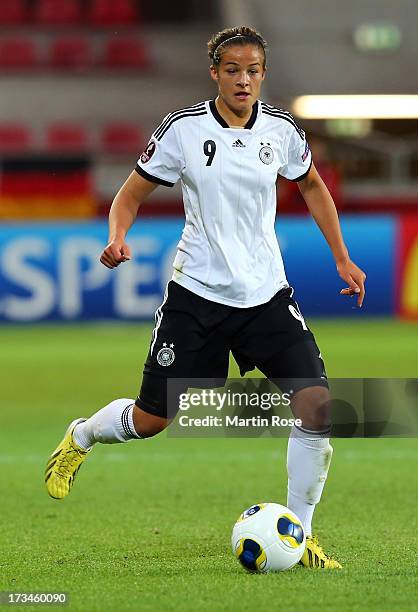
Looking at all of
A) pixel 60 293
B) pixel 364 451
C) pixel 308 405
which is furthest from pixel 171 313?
pixel 60 293

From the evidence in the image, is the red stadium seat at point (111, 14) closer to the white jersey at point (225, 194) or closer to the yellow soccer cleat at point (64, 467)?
the yellow soccer cleat at point (64, 467)

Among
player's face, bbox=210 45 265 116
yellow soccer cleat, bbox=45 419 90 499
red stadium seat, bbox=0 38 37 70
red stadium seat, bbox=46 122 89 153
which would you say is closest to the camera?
player's face, bbox=210 45 265 116

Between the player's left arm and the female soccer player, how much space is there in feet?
0.04

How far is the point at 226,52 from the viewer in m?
4.34

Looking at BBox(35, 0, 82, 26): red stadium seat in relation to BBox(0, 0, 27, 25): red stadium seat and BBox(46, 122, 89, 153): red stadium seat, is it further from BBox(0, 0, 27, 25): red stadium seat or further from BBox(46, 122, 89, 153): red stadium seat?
BBox(46, 122, 89, 153): red stadium seat

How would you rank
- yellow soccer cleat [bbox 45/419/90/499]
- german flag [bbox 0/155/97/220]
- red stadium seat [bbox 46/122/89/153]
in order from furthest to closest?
red stadium seat [bbox 46/122/89/153] → german flag [bbox 0/155/97/220] → yellow soccer cleat [bbox 45/419/90/499]

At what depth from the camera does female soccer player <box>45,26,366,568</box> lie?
432 centimetres

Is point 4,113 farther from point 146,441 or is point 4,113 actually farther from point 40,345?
point 146,441

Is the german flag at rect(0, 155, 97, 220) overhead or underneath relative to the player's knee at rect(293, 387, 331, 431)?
underneath

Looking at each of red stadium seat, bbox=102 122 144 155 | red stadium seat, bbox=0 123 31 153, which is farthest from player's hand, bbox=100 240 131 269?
red stadium seat, bbox=0 123 31 153

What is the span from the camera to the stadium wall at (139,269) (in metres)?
13.3

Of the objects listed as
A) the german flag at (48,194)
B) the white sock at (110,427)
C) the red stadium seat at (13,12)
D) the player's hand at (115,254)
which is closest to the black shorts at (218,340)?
the white sock at (110,427)

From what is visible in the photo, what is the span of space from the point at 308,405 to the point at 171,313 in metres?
0.58

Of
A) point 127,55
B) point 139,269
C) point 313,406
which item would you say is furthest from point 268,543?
point 127,55
